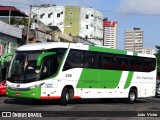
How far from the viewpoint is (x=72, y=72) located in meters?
21.2

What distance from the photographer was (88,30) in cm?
11269

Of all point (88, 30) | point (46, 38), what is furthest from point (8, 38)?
point (88, 30)

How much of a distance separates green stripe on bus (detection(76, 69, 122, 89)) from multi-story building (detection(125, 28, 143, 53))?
80.8 m

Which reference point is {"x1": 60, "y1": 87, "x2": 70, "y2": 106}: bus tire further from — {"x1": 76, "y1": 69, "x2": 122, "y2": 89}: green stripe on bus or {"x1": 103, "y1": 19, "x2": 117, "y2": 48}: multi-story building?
{"x1": 103, "y1": 19, "x2": 117, "y2": 48}: multi-story building

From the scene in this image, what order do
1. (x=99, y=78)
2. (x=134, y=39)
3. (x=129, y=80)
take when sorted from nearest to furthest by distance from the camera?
(x=99, y=78)
(x=129, y=80)
(x=134, y=39)

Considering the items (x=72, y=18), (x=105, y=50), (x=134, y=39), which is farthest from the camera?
(x=72, y=18)

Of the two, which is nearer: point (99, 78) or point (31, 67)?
point (31, 67)

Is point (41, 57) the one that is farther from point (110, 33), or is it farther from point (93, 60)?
point (110, 33)

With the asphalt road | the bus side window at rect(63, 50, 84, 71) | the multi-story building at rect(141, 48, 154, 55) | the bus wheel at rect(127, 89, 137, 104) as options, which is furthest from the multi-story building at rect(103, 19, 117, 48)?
the bus side window at rect(63, 50, 84, 71)

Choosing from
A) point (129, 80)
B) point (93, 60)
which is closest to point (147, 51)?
point (129, 80)

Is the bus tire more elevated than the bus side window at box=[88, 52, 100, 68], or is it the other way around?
the bus side window at box=[88, 52, 100, 68]

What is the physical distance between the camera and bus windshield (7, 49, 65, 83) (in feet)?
64.6

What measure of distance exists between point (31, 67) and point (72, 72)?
2.41m

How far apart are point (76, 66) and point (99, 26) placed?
3872 inches
